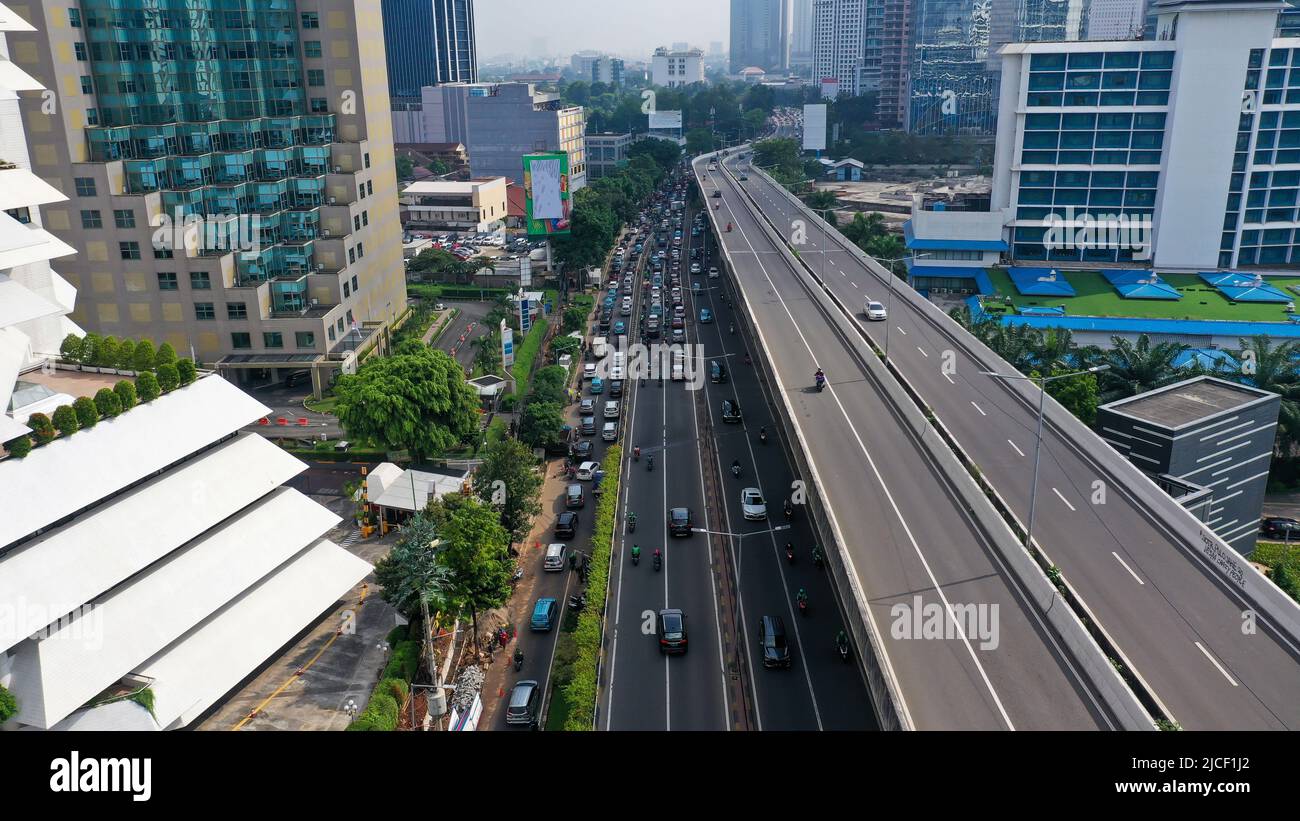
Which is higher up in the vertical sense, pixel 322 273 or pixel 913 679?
pixel 322 273

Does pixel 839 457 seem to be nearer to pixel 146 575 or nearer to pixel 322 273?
pixel 146 575

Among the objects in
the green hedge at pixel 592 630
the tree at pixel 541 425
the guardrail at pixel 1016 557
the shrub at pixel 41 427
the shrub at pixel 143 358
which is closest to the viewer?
the guardrail at pixel 1016 557

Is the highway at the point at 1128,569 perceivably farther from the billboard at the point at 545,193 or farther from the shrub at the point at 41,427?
the billboard at the point at 545,193

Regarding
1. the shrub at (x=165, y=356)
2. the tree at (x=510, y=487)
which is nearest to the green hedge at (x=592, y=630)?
the tree at (x=510, y=487)

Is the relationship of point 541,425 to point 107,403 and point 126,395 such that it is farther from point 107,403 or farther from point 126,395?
point 107,403
